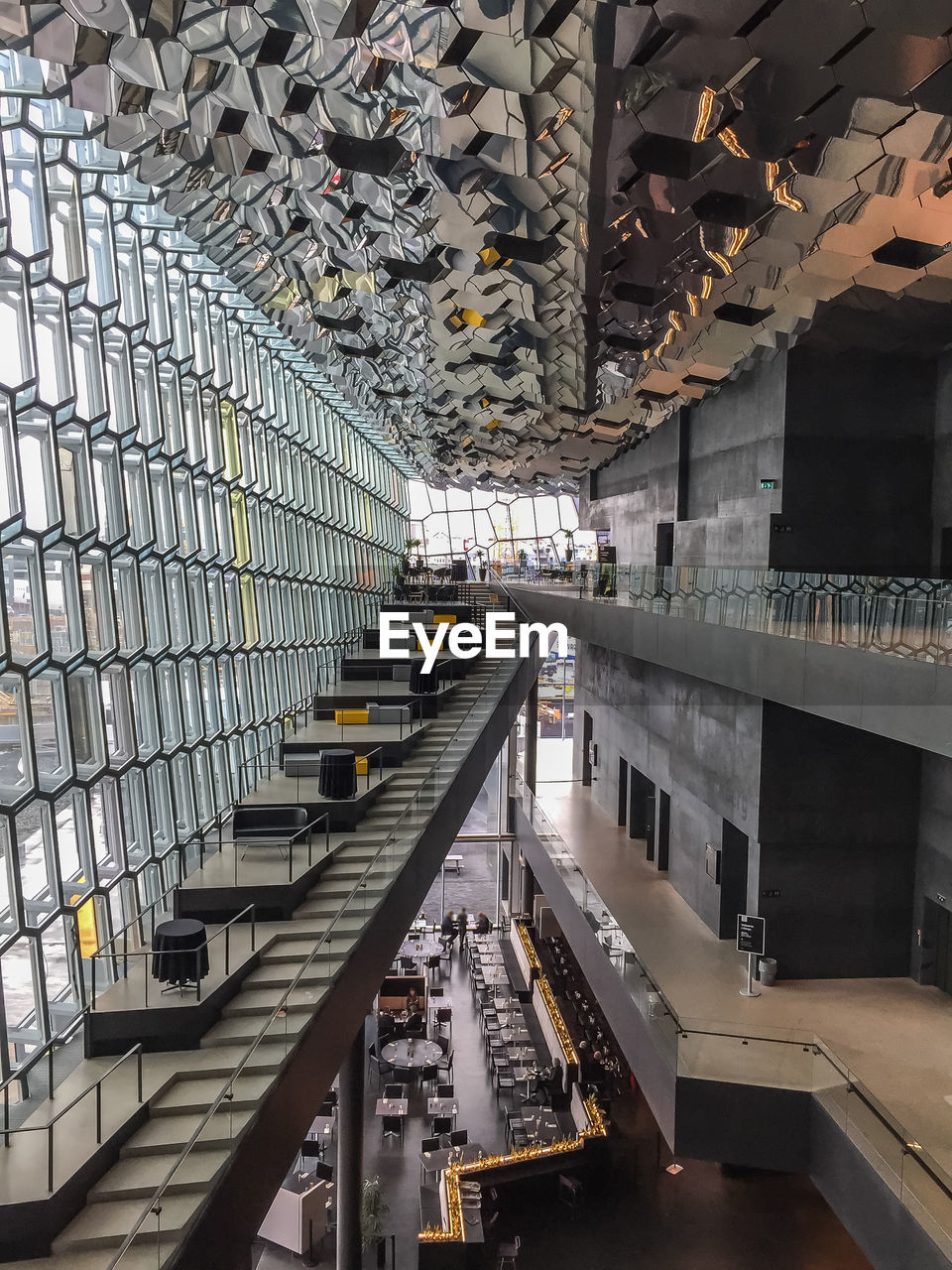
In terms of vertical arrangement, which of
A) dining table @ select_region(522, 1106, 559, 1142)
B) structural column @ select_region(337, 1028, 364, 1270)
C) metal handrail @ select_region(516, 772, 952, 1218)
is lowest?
dining table @ select_region(522, 1106, 559, 1142)

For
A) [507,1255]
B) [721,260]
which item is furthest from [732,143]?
[507,1255]

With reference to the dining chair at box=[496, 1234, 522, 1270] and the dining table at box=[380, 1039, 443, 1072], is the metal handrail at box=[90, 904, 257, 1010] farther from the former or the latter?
the dining table at box=[380, 1039, 443, 1072]

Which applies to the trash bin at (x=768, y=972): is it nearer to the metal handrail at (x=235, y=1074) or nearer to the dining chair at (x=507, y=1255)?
the dining chair at (x=507, y=1255)

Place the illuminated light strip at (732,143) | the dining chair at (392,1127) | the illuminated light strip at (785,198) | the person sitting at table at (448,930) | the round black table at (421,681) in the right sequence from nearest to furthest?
the illuminated light strip at (732,143), the illuminated light strip at (785,198), the round black table at (421,681), the dining chair at (392,1127), the person sitting at table at (448,930)

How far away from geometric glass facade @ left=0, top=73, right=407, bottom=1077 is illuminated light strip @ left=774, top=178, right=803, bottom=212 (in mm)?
7095

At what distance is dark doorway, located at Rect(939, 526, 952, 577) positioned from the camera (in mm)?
15773

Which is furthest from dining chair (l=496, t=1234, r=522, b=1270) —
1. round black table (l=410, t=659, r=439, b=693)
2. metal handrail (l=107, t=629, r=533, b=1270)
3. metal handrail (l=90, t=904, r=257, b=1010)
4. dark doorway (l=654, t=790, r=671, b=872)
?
dark doorway (l=654, t=790, r=671, b=872)

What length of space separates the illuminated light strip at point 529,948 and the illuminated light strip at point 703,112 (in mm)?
22119

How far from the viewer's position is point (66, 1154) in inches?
230

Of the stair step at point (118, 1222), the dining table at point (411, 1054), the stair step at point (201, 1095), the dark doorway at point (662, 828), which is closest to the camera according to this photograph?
the stair step at point (118, 1222)

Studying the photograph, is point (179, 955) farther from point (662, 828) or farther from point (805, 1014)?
point (662, 828)

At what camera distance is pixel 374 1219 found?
15.0m

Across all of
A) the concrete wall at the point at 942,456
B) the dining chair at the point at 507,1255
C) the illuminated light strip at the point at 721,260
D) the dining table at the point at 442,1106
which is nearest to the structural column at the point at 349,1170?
the dining chair at the point at 507,1255

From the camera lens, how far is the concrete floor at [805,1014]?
11.1 m
